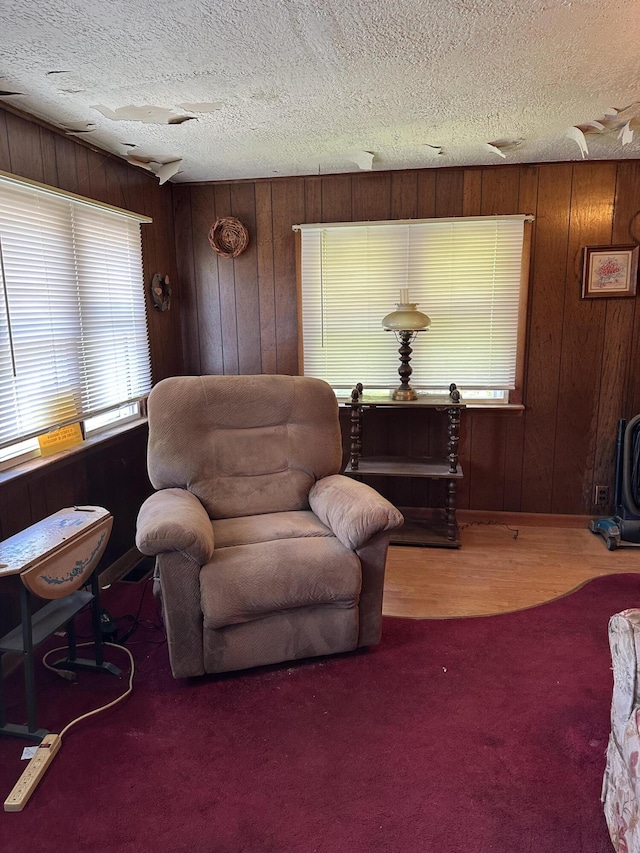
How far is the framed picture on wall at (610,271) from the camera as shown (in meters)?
3.51

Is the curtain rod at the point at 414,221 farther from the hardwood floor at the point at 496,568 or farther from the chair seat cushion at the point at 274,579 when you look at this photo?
the chair seat cushion at the point at 274,579

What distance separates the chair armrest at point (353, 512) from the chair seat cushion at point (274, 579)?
78mm

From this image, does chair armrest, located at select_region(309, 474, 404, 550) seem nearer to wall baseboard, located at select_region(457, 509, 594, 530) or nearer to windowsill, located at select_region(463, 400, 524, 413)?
windowsill, located at select_region(463, 400, 524, 413)

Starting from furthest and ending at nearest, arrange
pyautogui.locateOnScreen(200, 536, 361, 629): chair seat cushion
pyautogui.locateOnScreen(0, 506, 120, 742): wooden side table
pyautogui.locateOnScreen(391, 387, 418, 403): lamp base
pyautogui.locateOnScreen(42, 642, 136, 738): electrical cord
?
1. pyautogui.locateOnScreen(391, 387, 418, 403): lamp base
2. pyautogui.locateOnScreen(200, 536, 361, 629): chair seat cushion
3. pyautogui.locateOnScreen(42, 642, 136, 738): electrical cord
4. pyautogui.locateOnScreen(0, 506, 120, 742): wooden side table

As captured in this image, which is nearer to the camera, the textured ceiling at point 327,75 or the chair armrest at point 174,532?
the textured ceiling at point 327,75

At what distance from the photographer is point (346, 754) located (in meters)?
1.90

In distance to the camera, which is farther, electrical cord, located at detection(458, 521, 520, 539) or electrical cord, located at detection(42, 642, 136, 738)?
electrical cord, located at detection(458, 521, 520, 539)

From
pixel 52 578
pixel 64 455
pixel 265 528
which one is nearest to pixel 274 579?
pixel 265 528

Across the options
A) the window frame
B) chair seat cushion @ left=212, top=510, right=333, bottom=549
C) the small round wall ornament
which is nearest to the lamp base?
the window frame

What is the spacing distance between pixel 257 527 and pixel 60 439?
3.23 feet

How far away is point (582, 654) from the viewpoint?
2.43m

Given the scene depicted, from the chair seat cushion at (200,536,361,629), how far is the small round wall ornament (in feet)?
6.39

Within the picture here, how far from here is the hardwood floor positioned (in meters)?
2.87

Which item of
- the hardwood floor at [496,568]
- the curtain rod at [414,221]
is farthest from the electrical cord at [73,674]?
the curtain rod at [414,221]
